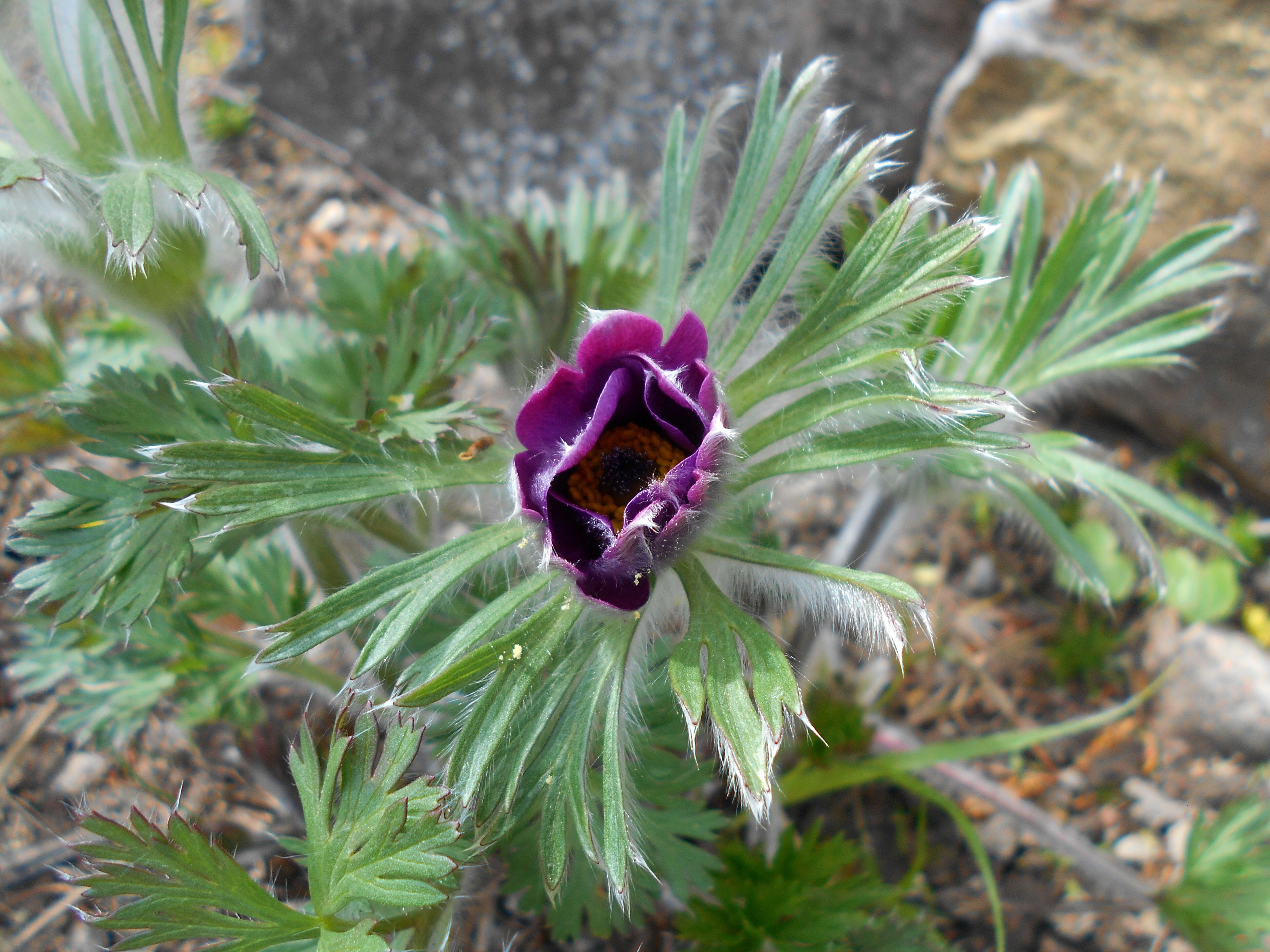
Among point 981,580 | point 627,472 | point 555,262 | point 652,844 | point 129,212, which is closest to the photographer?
point 129,212

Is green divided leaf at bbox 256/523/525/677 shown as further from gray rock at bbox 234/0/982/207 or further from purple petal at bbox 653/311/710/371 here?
gray rock at bbox 234/0/982/207

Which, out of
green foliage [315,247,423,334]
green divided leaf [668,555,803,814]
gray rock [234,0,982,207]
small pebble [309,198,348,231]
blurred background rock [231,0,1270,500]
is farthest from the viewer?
small pebble [309,198,348,231]

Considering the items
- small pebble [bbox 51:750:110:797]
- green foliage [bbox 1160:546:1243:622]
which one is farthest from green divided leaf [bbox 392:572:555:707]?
green foliage [bbox 1160:546:1243:622]

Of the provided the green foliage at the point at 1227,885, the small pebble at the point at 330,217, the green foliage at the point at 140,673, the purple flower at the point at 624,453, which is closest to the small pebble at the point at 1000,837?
the green foliage at the point at 1227,885

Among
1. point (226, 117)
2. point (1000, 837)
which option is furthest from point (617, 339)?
point (226, 117)

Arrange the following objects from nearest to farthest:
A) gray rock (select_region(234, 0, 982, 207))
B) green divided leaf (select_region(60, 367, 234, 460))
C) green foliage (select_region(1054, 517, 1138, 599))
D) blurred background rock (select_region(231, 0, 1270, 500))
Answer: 1. green divided leaf (select_region(60, 367, 234, 460))
2. blurred background rock (select_region(231, 0, 1270, 500))
3. green foliage (select_region(1054, 517, 1138, 599))
4. gray rock (select_region(234, 0, 982, 207))

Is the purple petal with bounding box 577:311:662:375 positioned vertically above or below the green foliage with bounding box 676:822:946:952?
above

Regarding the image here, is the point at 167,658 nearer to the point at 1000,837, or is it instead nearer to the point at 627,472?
the point at 627,472
